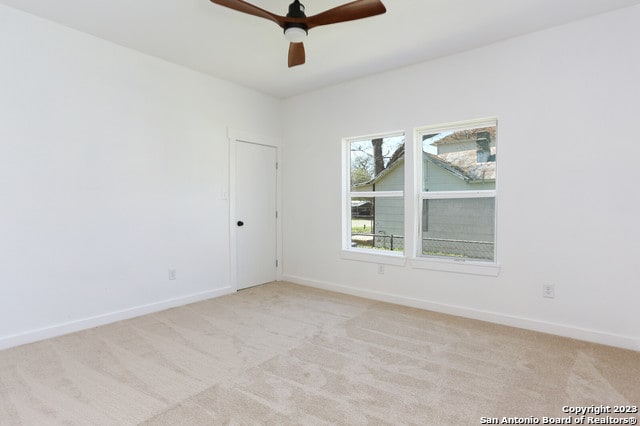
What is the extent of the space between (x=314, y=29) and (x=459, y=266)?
2.72 meters

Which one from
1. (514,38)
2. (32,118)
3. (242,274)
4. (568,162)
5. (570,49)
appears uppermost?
(514,38)

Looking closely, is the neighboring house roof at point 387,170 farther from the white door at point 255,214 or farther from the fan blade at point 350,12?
the fan blade at point 350,12

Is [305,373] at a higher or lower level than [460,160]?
lower

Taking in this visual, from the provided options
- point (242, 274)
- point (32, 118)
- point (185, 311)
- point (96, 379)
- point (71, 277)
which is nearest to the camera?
point (96, 379)

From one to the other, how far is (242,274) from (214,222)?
84 cm

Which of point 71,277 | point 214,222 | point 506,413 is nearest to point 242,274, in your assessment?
point 214,222

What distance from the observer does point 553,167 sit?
2951 mm

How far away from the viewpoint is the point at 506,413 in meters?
1.86

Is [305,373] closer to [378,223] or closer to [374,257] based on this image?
[374,257]

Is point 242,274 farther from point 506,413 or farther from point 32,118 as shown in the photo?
point 506,413

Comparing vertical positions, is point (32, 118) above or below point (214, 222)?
above

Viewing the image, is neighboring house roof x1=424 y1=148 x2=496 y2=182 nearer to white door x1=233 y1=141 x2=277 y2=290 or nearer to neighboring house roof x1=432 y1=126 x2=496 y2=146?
A: neighboring house roof x1=432 y1=126 x2=496 y2=146

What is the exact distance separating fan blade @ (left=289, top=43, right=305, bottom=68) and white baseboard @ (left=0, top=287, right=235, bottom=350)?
2.85 m

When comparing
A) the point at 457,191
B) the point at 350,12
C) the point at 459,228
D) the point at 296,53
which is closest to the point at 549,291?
the point at 459,228
